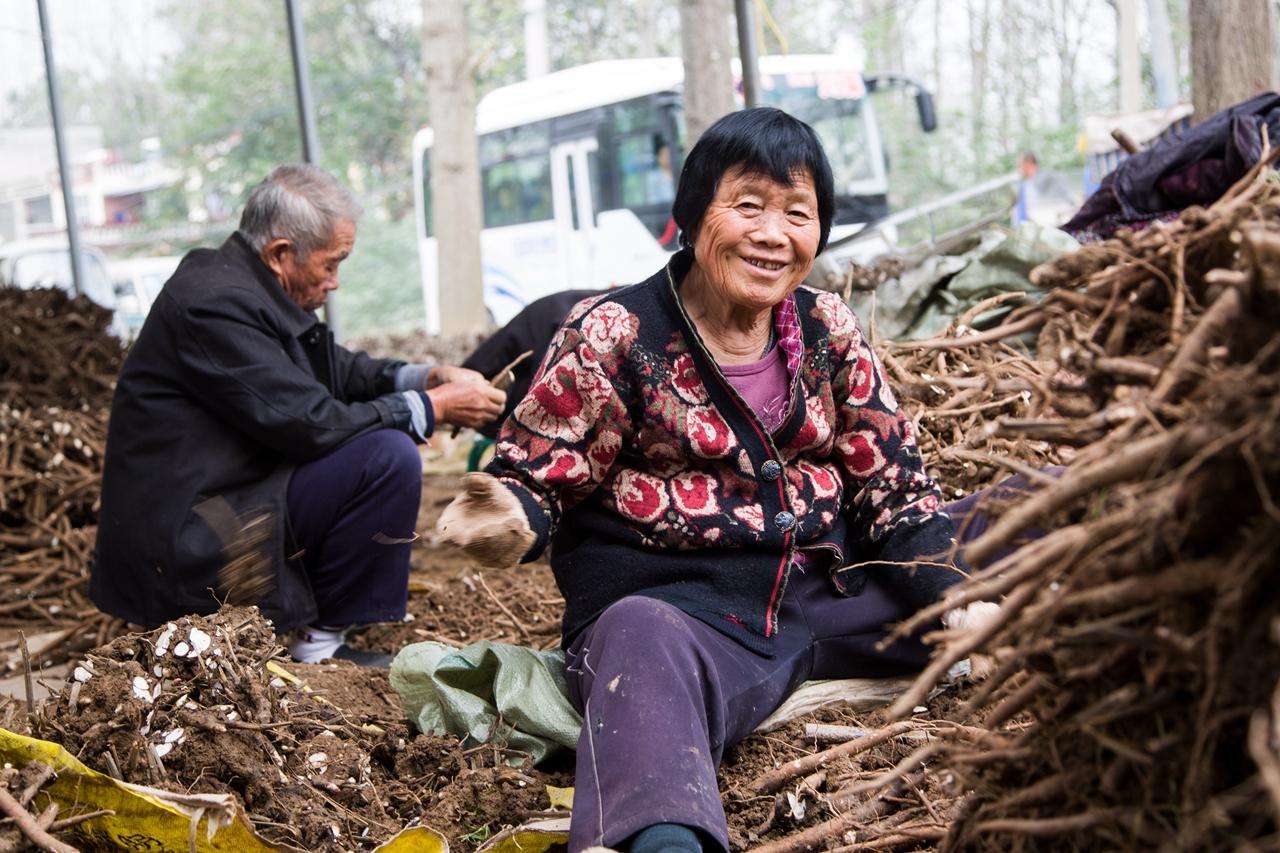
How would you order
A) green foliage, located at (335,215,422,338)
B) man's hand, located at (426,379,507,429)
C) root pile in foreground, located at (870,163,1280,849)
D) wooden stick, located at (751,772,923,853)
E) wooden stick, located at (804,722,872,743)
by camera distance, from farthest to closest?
green foliage, located at (335,215,422,338) → man's hand, located at (426,379,507,429) → wooden stick, located at (804,722,872,743) → wooden stick, located at (751,772,923,853) → root pile in foreground, located at (870,163,1280,849)

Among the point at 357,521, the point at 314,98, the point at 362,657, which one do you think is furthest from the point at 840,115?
the point at 314,98

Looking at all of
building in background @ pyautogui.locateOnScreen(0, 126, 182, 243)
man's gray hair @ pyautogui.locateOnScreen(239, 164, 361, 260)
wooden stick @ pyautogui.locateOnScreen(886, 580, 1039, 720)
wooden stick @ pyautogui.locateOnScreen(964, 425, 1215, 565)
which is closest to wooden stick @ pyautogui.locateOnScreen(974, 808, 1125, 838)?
wooden stick @ pyautogui.locateOnScreen(886, 580, 1039, 720)

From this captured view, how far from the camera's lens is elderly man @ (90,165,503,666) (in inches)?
128

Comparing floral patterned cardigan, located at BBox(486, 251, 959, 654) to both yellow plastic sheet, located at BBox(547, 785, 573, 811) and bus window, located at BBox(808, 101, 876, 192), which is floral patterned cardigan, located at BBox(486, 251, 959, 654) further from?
bus window, located at BBox(808, 101, 876, 192)

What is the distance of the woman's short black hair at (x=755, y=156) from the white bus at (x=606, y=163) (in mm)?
9285

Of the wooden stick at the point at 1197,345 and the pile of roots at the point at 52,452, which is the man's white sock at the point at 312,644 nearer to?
the pile of roots at the point at 52,452

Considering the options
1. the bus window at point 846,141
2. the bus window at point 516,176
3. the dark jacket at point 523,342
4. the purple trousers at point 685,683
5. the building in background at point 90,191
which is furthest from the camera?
the building in background at point 90,191

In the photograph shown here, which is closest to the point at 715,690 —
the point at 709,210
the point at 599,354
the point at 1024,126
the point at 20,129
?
the point at 599,354

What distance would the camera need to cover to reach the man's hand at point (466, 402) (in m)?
3.61

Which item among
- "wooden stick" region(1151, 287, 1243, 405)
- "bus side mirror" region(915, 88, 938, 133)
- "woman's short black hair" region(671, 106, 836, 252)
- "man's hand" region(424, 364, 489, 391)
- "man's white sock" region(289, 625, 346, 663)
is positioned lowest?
"man's white sock" region(289, 625, 346, 663)

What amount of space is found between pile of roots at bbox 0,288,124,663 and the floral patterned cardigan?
7.14ft

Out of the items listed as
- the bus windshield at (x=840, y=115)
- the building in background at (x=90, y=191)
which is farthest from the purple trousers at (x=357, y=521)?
the building in background at (x=90, y=191)

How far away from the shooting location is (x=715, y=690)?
2.23 meters

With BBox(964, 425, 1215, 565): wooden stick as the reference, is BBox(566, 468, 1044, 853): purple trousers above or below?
below
